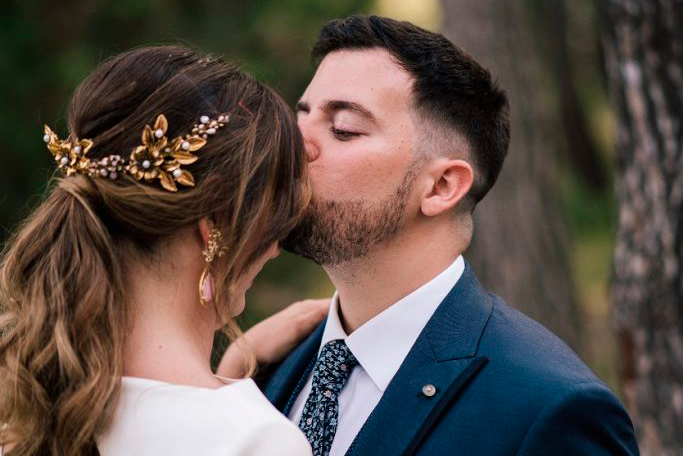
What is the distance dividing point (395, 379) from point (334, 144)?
2.57ft

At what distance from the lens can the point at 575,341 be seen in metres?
5.90

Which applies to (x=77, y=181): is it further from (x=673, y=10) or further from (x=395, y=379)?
(x=673, y=10)

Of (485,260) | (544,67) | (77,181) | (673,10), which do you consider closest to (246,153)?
(77,181)

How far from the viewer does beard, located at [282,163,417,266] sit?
2809 millimetres

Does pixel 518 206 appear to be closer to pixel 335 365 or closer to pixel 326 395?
pixel 335 365

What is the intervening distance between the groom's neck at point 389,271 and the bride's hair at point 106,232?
2.58ft

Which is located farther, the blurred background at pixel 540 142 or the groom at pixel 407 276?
the blurred background at pixel 540 142

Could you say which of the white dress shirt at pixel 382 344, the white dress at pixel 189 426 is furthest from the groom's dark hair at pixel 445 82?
the white dress at pixel 189 426

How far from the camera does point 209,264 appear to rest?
208 centimetres

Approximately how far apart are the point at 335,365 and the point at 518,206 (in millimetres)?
3344

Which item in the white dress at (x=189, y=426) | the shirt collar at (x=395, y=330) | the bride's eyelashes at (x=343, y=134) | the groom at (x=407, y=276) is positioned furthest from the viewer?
the bride's eyelashes at (x=343, y=134)

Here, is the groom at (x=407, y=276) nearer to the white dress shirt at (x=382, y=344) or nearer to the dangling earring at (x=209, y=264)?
the white dress shirt at (x=382, y=344)

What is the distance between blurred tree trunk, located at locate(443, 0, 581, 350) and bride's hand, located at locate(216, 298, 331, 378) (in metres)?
2.68

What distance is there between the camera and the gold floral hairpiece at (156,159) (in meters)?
1.96
